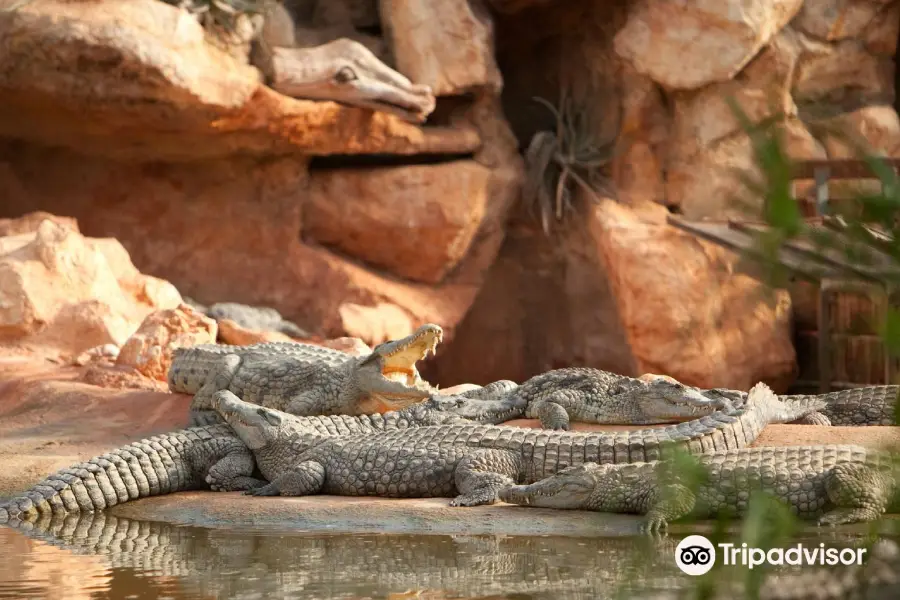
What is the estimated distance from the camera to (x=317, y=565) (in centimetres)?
504

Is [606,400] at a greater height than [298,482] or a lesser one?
greater

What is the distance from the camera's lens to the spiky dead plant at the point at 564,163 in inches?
612

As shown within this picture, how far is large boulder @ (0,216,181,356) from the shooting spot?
34.1ft

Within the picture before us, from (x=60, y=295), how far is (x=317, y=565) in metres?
6.41

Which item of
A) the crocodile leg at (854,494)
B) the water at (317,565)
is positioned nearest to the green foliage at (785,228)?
the water at (317,565)

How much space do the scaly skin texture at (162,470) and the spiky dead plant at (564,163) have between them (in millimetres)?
8458

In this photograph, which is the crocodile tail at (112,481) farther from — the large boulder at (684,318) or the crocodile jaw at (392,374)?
the large boulder at (684,318)

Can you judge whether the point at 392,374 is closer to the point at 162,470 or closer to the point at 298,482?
the point at 298,482

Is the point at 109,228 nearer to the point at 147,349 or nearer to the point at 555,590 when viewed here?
the point at 147,349

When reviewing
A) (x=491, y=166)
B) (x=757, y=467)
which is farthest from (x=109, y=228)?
(x=757, y=467)

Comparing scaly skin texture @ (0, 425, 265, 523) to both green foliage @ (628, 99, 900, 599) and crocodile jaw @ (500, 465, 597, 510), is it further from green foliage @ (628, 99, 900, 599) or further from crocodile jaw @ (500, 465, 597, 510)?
→ green foliage @ (628, 99, 900, 599)

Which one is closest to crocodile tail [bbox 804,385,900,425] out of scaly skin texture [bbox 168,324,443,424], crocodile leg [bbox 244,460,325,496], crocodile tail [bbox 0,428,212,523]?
scaly skin texture [bbox 168,324,443,424]

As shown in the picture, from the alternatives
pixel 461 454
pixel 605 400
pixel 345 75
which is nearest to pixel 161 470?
pixel 461 454

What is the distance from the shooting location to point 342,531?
19.1 ft
